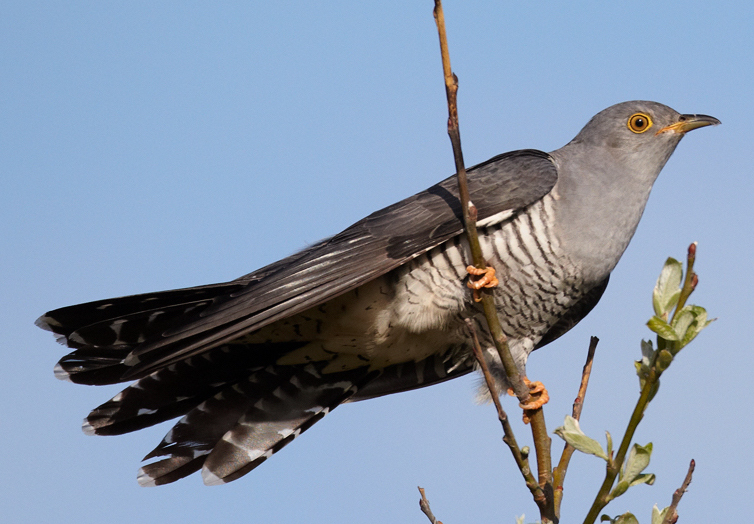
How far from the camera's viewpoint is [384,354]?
13.3 ft

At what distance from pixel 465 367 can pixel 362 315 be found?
0.85 metres

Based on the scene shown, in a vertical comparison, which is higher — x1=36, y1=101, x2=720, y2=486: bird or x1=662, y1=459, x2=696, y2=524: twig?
x1=36, y1=101, x2=720, y2=486: bird

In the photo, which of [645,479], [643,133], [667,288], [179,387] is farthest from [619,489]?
[179,387]

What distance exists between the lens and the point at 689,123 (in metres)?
3.77

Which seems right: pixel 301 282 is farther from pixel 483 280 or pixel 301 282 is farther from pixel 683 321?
pixel 683 321

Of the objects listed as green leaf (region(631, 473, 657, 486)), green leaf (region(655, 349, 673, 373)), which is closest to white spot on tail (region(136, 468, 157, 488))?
green leaf (region(631, 473, 657, 486))

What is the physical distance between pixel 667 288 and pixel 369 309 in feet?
7.01

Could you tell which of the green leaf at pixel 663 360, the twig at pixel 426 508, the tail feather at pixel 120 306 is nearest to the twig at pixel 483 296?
the twig at pixel 426 508

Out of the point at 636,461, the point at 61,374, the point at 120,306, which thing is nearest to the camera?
the point at 636,461

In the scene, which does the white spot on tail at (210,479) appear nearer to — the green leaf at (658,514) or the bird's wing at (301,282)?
the bird's wing at (301,282)

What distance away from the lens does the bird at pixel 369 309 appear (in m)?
3.29

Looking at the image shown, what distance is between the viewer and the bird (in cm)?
329

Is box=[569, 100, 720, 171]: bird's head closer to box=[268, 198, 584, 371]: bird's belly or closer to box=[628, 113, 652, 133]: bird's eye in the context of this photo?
box=[628, 113, 652, 133]: bird's eye

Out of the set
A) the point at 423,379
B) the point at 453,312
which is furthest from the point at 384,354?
the point at 453,312
